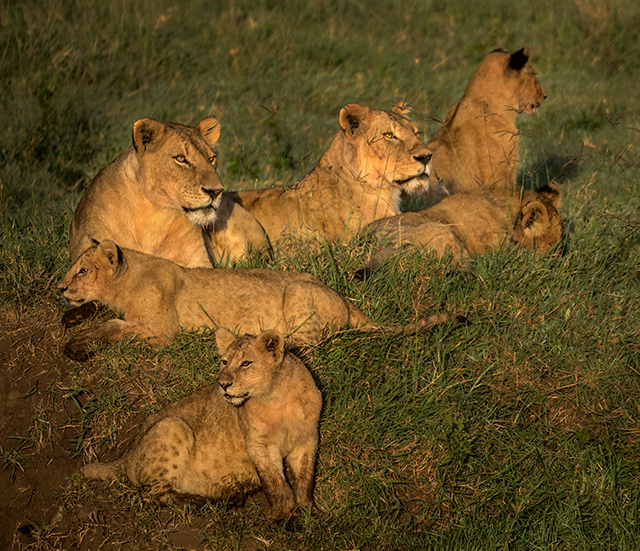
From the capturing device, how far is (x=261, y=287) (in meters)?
5.38

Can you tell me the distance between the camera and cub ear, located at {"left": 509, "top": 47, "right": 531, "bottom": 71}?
833cm

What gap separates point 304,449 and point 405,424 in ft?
2.50

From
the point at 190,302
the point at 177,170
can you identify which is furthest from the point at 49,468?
the point at 177,170

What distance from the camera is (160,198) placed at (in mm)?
5844

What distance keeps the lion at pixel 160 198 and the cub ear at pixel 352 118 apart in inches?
42.7

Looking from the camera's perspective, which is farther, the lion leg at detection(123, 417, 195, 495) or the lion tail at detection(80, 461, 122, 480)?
the lion tail at detection(80, 461, 122, 480)

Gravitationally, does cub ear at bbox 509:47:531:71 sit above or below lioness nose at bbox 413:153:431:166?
above

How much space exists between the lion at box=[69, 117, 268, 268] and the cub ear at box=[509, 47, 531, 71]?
142 inches

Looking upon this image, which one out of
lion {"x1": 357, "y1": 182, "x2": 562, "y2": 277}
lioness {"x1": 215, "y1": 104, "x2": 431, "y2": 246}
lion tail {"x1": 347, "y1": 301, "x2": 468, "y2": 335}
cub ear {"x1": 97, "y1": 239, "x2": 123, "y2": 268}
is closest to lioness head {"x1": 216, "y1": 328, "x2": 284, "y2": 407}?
lion tail {"x1": 347, "y1": 301, "x2": 468, "y2": 335}

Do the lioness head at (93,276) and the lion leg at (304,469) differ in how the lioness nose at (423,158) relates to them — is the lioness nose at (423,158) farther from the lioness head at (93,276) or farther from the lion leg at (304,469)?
the lion leg at (304,469)

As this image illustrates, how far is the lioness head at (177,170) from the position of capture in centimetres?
568

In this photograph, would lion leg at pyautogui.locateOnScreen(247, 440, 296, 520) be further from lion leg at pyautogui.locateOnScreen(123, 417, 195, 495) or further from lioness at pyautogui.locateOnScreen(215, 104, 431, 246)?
lioness at pyautogui.locateOnScreen(215, 104, 431, 246)

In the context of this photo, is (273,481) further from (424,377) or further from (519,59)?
(519,59)

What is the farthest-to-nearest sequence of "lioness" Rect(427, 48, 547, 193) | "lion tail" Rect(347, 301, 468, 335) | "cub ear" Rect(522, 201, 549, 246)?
"lioness" Rect(427, 48, 547, 193), "cub ear" Rect(522, 201, 549, 246), "lion tail" Rect(347, 301, 468, 335)
